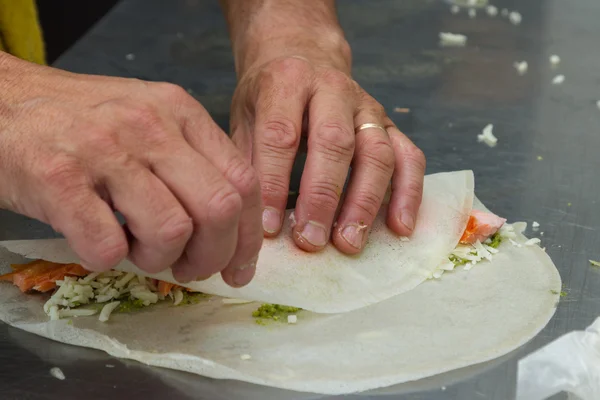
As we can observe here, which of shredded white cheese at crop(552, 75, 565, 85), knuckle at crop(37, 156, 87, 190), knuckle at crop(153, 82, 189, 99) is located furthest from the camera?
shredded white cheese at crop(552, 75, 565, 85)

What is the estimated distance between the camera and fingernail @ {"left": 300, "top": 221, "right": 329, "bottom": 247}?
1264 millimetres

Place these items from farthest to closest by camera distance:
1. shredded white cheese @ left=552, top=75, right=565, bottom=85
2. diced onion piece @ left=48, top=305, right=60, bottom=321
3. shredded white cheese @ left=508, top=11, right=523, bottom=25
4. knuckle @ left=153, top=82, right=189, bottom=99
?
1. shredded white cheese @ left=508, top=11, right=523, bottom=25
2. shredded white cheese @ left=552, top=75, right=565, bottom=85
3. diced onion piece @ left=48, top=305, right=60, bottom=321
4. knuckle @ left=153, top=82, right=189, bottom=99

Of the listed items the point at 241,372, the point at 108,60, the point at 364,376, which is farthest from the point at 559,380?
the point at 108,60

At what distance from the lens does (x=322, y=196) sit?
126 cm

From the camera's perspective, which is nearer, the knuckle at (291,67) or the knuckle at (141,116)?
the knuckle at (141,116)

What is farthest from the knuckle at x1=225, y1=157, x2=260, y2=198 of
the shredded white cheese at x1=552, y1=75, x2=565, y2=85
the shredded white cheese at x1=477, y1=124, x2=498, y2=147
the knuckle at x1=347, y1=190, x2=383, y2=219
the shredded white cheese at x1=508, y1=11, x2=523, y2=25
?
the shredded white cheese at x1=508, y1=11, x2=523, y2=25

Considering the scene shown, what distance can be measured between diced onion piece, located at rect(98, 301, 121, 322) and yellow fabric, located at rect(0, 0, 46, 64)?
771 millimetres

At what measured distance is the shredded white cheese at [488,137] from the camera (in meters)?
1.73

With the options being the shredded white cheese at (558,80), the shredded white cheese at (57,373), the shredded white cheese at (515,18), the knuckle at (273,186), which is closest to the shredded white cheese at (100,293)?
the shredded white cheese at (57,373)

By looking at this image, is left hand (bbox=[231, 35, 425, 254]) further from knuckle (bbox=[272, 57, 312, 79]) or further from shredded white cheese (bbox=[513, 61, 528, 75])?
shredded white cheese (bbox=[513, 61, 528, 75])

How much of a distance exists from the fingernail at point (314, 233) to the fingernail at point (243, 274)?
0.22 m

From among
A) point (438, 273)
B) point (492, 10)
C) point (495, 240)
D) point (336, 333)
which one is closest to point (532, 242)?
point (495, 240)

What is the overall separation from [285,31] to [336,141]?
45 centimetres

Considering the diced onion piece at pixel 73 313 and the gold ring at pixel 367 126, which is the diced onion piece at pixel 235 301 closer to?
the diced onion piece at pixel 73 313
